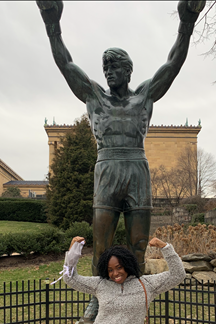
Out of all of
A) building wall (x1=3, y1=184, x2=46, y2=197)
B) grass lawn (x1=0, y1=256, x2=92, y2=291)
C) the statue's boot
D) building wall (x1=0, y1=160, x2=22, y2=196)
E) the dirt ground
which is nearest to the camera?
the statue's boot

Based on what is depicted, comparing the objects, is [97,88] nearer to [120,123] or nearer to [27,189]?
[120,123]

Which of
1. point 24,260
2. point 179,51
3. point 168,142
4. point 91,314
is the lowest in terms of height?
point 24,260

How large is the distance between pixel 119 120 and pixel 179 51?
0.93 metres

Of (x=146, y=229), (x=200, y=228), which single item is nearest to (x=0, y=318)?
(x=146, y=229)

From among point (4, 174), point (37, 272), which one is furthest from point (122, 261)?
point (4, 174)

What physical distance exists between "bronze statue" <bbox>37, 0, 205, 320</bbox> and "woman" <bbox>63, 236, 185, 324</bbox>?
2.66ft

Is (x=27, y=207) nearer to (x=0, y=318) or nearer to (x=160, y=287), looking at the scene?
(x=0, y=318)

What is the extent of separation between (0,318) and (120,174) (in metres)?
4.47

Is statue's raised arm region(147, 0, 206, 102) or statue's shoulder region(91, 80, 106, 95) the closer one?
→ statue's raised arm region(147, 0, 206, 102)

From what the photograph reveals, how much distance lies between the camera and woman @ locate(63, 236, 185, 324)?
204 centimetres

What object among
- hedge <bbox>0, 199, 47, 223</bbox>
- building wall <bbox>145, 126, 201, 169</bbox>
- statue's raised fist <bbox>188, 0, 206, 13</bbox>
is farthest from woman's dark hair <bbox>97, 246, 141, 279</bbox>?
building wall <bbox>145, 126, 201, 169</bbox>

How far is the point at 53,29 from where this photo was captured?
3.13 m

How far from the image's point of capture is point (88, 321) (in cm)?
280

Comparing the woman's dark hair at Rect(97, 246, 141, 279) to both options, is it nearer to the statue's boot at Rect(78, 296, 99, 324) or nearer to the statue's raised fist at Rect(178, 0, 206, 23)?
the statue's boot at Rect(78, 296, 99, 324)
